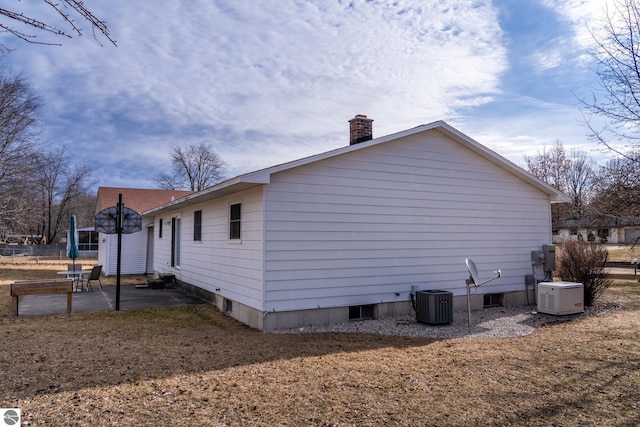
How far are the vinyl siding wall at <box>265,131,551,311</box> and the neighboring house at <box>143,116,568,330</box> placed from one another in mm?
23

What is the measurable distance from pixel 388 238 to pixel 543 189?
17.2 feet

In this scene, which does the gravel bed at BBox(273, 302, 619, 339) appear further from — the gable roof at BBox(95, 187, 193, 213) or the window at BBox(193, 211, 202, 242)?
the gable roof at BBox(95, 187, 193, 213)

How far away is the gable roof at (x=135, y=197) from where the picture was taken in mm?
21422

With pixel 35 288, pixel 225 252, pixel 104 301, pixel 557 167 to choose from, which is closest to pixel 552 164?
pixel 557 167

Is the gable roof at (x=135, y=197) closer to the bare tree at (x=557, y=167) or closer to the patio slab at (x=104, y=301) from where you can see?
the patio slab at (x=104, y=301)

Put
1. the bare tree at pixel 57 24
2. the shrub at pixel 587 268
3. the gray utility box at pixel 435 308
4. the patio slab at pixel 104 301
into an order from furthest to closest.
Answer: the shrub at pixel 587 268
the patio slab at pixel 104 301
the gray utility box at pixel 435 308
the bare tree at pixel 57 24

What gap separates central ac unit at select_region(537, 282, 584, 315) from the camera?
8.73 meters

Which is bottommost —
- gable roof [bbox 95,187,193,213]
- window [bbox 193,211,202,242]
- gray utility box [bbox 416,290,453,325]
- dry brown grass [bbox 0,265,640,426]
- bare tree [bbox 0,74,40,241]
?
dry brown grass [bbox 0,265,640,426]

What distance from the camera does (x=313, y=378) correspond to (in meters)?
4.76

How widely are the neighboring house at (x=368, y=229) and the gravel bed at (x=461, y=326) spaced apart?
0.93 feet

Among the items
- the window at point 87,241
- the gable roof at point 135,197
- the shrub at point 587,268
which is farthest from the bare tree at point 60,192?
the shrub at point 587,268

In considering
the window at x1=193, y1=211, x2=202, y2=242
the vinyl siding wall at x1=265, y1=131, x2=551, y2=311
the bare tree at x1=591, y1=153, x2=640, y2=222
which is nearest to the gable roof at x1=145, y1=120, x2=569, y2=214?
the vinyl siding wall at x1=265, y1=131, x2=551, y2=311

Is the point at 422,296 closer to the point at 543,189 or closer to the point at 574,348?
the point at 574,348

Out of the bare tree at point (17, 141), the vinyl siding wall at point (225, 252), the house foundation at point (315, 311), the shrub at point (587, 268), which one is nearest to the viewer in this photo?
the house foundation at point (315, 311)
